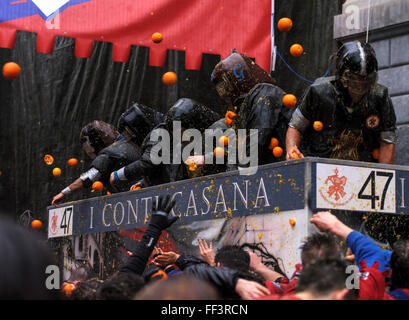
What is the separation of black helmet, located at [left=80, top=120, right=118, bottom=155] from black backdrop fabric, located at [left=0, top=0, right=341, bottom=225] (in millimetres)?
808

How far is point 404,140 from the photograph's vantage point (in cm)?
582

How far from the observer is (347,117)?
15.7 ft

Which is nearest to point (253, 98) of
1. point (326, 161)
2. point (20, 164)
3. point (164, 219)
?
point (326, 161)

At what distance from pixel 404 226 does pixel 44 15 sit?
17.1ft

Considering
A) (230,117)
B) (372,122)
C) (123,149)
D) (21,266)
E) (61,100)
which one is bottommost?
A: (21,266)

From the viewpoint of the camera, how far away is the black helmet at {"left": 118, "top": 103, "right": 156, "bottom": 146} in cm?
748

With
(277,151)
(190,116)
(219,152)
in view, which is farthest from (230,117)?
(190,116)

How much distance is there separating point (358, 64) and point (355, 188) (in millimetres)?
990

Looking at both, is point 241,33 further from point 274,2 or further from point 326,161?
point 326,161

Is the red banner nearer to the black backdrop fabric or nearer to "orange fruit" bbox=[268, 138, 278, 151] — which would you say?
the black backdrop fabric

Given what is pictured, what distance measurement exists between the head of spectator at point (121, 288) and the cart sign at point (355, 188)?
161 cm

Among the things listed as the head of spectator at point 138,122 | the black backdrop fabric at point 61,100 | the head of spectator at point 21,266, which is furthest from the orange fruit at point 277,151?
the black backdrop fabric at point 61,100

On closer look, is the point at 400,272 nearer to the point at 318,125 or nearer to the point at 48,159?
the point at 318,125

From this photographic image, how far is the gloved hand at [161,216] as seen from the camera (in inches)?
143
